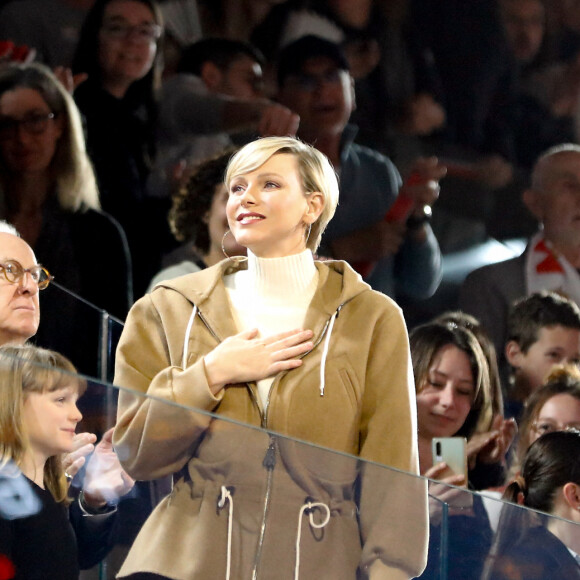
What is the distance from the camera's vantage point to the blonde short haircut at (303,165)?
259 centimetres

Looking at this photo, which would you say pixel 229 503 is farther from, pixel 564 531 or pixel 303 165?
pixel 303 165

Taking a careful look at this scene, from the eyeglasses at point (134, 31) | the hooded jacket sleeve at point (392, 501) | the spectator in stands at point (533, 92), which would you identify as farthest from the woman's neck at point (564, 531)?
the eyeglasses at point (134, 31)

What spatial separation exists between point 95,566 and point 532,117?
3.44 meters

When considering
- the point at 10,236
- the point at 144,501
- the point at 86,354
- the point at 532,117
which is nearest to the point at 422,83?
the point at 532,117

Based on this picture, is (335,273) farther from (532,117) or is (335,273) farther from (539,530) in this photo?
(532,117)

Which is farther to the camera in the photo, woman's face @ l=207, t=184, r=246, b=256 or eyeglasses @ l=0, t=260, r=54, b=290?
woman's face @ l=207, t=184, r=246, b=256

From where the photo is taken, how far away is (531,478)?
361 cm

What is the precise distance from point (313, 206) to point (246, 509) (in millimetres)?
710

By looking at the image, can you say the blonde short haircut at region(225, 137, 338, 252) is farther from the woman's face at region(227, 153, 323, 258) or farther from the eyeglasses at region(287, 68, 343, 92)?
the eyeglasses at region(287, 68, 343, 92)

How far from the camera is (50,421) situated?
2.13m

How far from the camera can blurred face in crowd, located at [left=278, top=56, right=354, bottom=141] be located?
5137 millimetres

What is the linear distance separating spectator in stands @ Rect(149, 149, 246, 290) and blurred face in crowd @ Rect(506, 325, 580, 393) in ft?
3.51

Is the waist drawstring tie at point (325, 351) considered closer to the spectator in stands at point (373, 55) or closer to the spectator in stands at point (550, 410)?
the spectator in stands at point (550, 410)

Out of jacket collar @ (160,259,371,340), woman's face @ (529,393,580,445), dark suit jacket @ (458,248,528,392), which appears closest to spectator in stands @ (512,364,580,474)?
woman's face @ (529,393,580,445)
